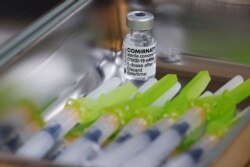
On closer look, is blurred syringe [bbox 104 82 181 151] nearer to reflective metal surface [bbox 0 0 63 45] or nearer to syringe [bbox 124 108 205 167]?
syringe [bbox 124 108 205 167]

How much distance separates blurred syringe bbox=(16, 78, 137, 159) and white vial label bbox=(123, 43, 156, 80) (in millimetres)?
29

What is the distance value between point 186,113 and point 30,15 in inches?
15.4

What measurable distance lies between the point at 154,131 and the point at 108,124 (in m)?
0.07

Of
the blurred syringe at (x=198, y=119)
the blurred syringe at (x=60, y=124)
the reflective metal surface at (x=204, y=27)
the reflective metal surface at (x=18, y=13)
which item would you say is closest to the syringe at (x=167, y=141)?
the blurred syringe at (x=198, y=119)

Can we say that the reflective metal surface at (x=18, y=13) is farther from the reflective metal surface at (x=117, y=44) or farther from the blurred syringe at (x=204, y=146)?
the blurred syringe at (x=204, y=146)

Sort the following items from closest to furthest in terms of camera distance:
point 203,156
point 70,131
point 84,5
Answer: point 203,156, point 70,131, point 84,5

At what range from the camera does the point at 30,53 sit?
1030 millimetres

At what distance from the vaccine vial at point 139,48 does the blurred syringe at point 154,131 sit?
7 cm

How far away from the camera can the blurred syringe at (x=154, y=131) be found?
87 centimetres

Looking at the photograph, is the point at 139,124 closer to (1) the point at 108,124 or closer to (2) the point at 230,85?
(1) the point at 108,124

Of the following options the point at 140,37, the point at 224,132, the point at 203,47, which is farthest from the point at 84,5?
the point at 224,132

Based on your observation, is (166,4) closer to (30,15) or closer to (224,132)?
(30,15)

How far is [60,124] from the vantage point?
0.99 meters

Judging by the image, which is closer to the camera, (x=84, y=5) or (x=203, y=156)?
(x=203, y=156)
